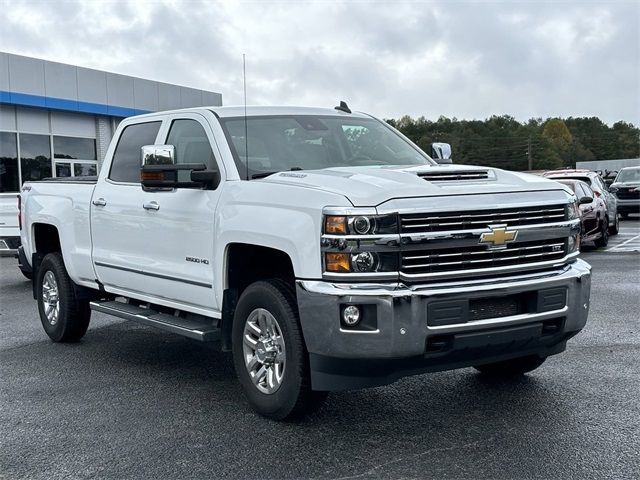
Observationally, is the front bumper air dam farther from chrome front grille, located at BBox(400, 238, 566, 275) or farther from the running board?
the running board

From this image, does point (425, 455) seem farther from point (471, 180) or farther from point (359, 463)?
point (471, 180)

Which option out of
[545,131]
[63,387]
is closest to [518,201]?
[63,387]

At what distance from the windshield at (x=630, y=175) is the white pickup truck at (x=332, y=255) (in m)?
22.0

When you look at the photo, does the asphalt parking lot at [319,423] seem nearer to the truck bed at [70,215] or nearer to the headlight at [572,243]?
the truck bed at [70,215]

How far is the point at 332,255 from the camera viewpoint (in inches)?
173

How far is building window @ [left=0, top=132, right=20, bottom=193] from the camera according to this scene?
26.5 m

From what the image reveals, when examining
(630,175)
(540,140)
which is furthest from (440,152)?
(540,140)

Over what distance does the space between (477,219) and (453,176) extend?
495 millimetres

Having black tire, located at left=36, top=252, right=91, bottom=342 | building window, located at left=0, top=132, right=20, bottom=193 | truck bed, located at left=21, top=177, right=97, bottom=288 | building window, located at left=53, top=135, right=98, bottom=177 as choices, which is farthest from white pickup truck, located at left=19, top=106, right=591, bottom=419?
building window, located at left=53, top=135, right=98, bottom=177

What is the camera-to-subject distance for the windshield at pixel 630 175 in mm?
26350

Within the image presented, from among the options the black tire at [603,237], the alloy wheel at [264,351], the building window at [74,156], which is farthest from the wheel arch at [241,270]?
the building window at [74,156]

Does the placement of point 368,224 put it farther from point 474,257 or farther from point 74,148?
point 74,148

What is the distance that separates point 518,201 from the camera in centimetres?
473

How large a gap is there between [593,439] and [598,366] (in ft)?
5.88
